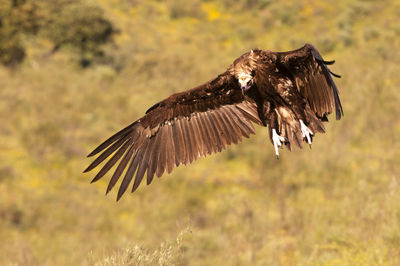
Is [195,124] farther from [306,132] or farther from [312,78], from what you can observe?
[312,78]

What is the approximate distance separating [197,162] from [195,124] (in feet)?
44.9

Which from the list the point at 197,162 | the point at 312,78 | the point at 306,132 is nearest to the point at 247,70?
the point at 312,78

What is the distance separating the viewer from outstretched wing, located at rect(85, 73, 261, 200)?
7.46 metres

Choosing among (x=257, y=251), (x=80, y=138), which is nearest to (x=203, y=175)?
(x=80, y=138)

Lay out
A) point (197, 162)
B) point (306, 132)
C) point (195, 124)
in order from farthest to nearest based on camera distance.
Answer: point (197, 162)
point (195, 124)
point (306, 132)

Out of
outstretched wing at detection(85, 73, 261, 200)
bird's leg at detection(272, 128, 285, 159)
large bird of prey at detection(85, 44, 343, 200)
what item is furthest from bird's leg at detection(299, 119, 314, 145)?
outstretched wing at detection(85, 73, 261, 200)

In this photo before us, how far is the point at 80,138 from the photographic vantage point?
904 inches

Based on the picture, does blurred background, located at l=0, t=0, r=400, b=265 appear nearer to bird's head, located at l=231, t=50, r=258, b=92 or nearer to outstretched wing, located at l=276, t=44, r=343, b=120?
bird's head, located at l=231, t=50, r=258, b=92

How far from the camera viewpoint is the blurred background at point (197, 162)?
35.7ft

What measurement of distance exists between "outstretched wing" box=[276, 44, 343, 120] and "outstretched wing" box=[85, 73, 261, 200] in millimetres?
828

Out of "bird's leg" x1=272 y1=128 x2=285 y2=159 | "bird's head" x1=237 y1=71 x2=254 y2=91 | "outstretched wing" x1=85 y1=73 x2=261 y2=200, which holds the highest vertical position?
"bird's head" x1=237 y1=71 x2=254 y2=91

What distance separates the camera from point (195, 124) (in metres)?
7.75

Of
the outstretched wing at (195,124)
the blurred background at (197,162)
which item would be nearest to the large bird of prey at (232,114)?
the outstretched wing at (195,124)

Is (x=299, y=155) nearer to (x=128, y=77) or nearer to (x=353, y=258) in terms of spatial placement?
(x=353, y=258)
